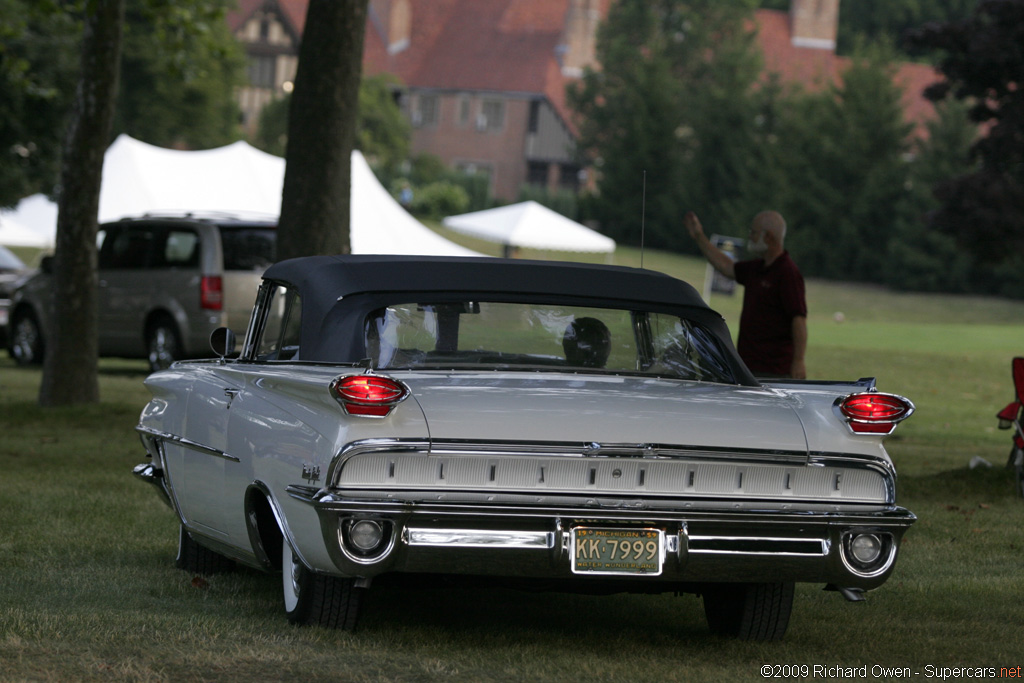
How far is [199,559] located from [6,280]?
19.5 m

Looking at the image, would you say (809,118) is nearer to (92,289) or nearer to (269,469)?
(92,289)

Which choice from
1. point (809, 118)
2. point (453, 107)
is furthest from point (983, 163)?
point (453, 107)

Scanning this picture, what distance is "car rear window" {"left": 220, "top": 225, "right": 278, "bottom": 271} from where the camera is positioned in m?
19.2

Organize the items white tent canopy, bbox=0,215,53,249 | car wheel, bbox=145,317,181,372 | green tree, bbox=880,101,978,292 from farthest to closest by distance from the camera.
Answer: green tree, bbox=880,101,978,292, white tent canopy, bbox=0,215,53,249, car wheel, bbox=145,317,181,372

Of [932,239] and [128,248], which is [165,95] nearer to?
[932,239]

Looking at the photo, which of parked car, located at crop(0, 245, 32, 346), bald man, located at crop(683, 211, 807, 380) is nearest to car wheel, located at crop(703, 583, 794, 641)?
bald man, located at crop(683, 211, 807, 380)

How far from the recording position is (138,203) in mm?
29375

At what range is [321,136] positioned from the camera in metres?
13.0

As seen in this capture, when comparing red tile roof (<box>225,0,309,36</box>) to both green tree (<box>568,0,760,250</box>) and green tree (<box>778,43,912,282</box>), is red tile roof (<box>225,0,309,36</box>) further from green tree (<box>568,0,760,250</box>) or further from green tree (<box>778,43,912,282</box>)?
green tree (<box>778,43,912,282</box>)

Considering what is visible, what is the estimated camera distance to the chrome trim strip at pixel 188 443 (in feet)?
20.6

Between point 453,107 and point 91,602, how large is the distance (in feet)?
268

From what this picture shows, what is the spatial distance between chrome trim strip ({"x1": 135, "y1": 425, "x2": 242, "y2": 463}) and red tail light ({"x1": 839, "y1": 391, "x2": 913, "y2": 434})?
223cm

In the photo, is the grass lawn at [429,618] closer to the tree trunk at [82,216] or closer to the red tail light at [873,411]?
the red tail light at [873,411]

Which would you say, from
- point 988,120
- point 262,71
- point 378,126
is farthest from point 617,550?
point 262,71
